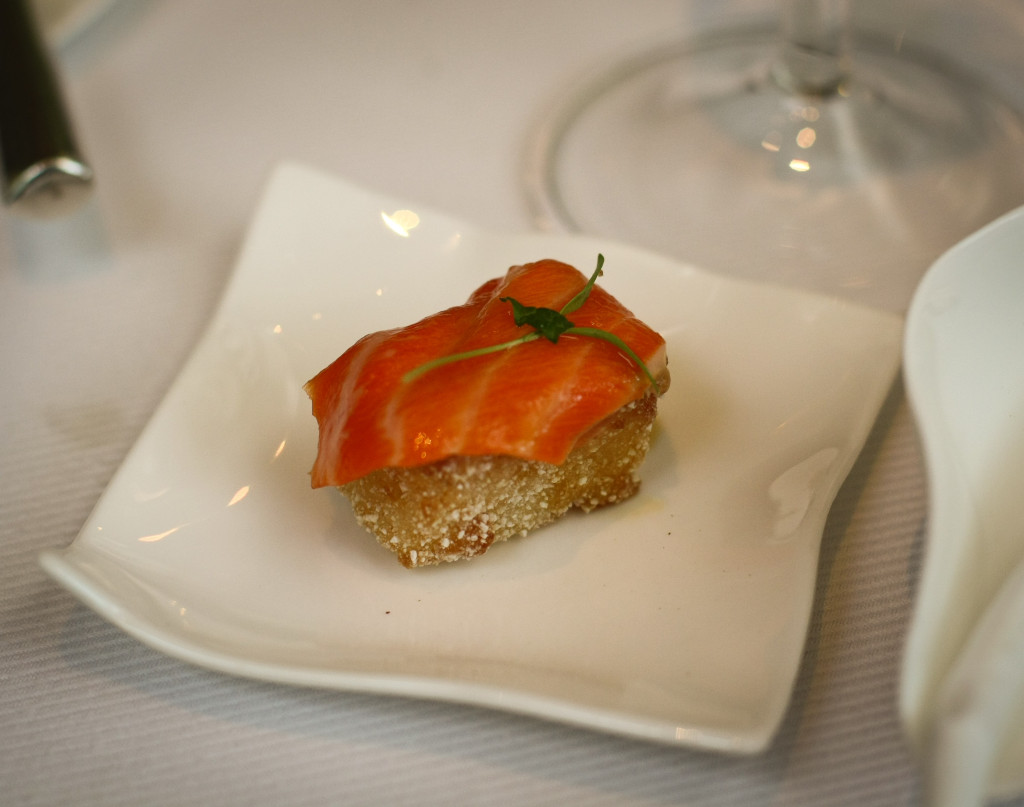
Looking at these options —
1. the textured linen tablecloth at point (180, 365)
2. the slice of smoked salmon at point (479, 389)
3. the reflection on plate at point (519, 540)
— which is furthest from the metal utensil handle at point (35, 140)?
the slice of smoked salmon at point (479, 389)

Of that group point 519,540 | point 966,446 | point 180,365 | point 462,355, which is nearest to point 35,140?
point 180,365

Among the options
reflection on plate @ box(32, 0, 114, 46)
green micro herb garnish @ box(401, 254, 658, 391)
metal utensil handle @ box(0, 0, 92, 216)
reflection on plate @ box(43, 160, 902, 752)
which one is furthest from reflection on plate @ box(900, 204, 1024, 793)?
reflection on plate @ box(32, 0, 114, 46)

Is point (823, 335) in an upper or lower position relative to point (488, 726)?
upper

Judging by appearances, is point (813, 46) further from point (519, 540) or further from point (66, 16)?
point (66, 16)

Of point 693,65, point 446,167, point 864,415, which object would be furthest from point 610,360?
point 693,65

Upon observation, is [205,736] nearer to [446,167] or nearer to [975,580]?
[975,580]

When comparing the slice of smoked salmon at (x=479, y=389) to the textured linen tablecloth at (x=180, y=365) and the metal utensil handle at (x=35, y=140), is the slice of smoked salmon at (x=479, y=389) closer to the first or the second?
the textured linen tablecloth at (x=180, y=365)
